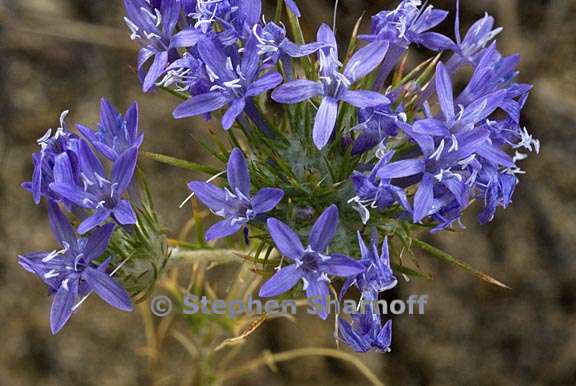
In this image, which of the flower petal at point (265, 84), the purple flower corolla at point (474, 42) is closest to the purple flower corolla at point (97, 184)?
the flower petal at point (265, 84)

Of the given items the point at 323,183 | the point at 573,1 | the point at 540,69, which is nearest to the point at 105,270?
the point at 323,183

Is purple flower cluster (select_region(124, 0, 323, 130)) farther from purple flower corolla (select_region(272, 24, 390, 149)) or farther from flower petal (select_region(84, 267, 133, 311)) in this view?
flower petal (select_region(84, 267, 133, 311))

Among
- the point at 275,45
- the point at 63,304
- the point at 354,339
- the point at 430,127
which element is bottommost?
the point at 354,339

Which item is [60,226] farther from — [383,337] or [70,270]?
[383,337]

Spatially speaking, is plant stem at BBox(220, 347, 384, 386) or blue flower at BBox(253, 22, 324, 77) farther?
plant stem at BBox(220, 347, 384, 386)

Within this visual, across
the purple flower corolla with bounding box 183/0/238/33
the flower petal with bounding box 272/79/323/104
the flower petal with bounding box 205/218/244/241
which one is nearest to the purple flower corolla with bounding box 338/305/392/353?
the flower petal with bounding box 205/218/244/241

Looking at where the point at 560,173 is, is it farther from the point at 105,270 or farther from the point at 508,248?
the point at 105,270

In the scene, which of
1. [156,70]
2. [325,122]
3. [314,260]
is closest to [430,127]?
[325,122]
